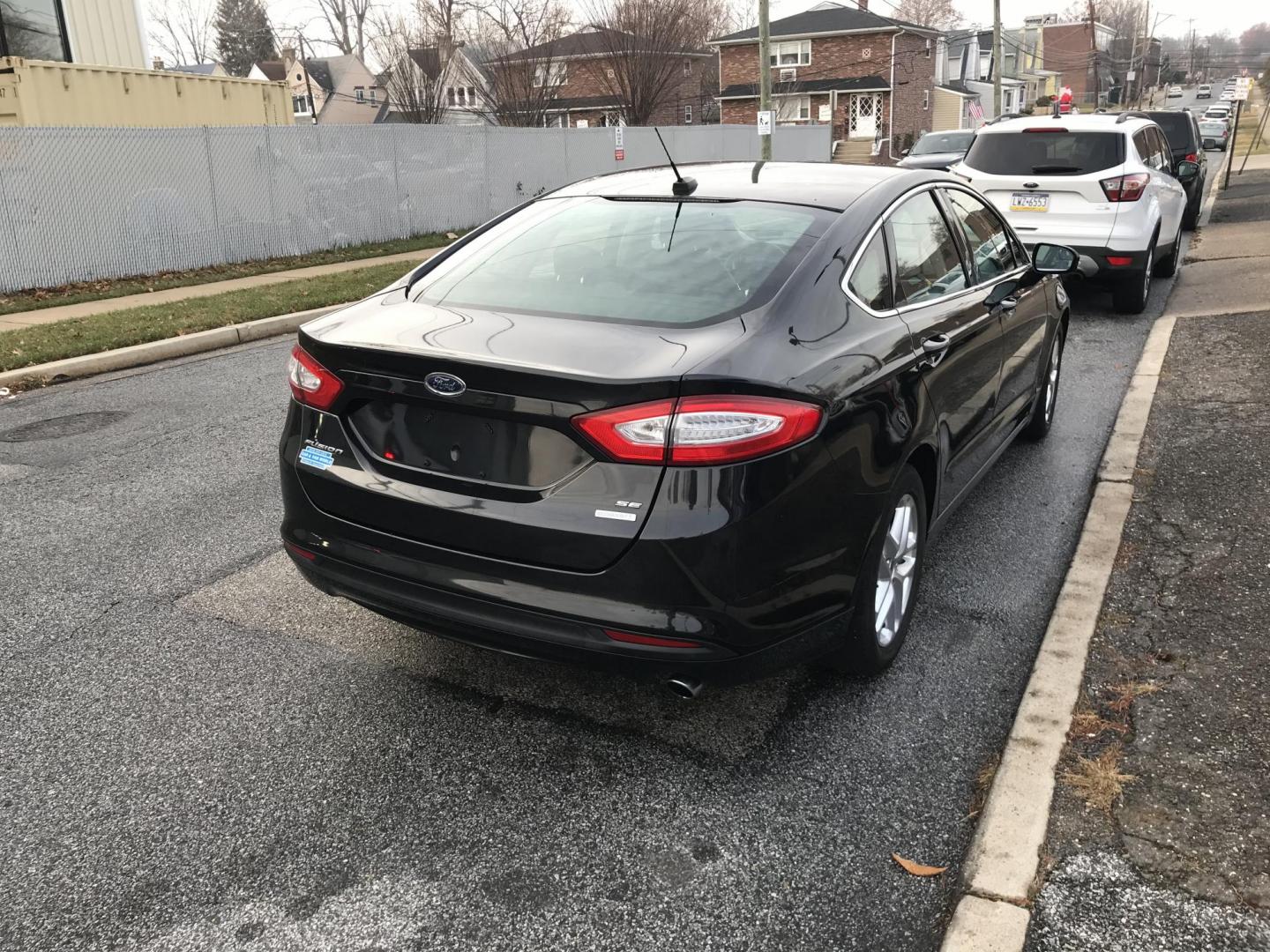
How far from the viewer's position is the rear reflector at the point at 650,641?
273 cm

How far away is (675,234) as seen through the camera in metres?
3.59

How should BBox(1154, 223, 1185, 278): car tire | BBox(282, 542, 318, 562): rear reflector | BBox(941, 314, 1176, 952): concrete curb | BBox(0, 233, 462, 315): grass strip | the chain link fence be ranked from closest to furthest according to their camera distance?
BBox(941, 314, 1176, 952): concrete curb
BBox(282, 542, 318, 562): rear reflector
BBox(1154, 223, 1185, 278): car tire
BBox(0, 233, 462, 315): grass strip
the chain link fence

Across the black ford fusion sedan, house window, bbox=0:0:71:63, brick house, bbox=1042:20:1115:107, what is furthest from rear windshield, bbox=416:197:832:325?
brick house, bbox=1042:20:1115:107

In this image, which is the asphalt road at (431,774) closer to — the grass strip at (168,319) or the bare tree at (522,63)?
the grass strip at (168,319)

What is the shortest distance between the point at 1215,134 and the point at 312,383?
45.1 m

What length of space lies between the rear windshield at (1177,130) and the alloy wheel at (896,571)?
1570cm

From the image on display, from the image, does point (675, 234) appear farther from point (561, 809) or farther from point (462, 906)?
point (462, 906)

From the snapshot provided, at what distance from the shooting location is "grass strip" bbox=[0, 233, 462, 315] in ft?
39.8

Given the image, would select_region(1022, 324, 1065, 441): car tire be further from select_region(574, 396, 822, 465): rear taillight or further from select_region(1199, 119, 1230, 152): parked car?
select_region(1199, 119, 1230, 152): parked car

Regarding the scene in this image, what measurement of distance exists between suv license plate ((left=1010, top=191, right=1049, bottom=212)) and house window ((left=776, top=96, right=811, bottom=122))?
46.4 metres

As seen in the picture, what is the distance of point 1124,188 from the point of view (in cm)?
939

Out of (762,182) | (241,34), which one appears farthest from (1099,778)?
(241,34)

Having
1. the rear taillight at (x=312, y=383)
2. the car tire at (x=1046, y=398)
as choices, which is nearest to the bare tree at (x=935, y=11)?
the car tire at (x=1046, y=398)

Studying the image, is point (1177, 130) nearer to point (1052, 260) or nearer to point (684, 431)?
point (1052, 260)
